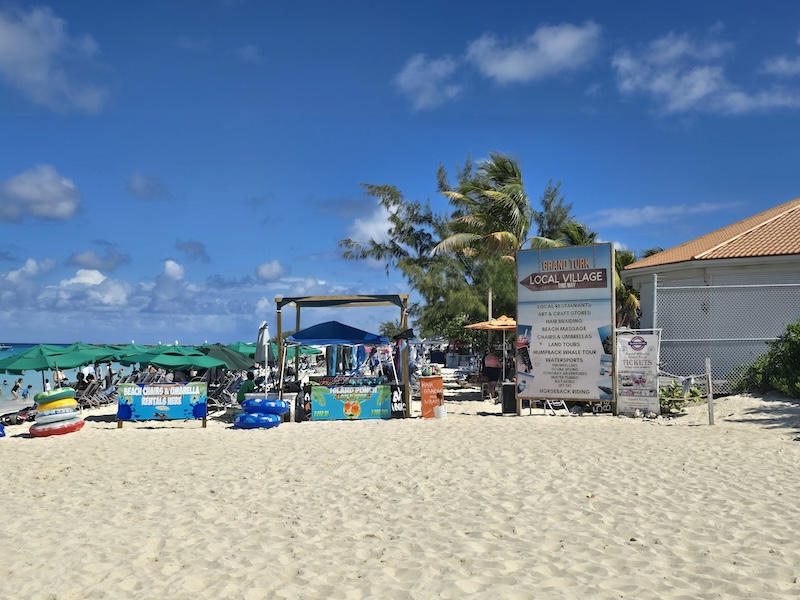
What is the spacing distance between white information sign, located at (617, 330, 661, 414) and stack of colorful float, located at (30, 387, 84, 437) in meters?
11.3

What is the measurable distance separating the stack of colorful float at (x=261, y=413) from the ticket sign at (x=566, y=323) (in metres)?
5.10

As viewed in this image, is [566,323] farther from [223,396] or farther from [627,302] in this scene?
[627,302]

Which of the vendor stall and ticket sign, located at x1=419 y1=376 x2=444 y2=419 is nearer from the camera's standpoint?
ticket sign, located at x1=419 y1=376 x2=444 y2=419

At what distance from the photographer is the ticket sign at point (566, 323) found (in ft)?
44.8

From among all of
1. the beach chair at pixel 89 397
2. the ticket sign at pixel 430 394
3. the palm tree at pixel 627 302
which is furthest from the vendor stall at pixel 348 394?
the palm tree at pixel 627 302

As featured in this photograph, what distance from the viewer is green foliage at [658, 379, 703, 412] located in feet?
44.8

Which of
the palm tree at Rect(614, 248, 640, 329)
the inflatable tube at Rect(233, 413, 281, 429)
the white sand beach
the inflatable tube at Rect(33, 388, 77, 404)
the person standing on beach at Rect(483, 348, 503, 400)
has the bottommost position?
the white sand beach

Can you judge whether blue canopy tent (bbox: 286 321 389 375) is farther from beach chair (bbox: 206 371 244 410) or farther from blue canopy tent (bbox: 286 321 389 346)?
beach chair (bbox: 206 371 244 410)

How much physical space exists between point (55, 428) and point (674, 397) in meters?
12.7

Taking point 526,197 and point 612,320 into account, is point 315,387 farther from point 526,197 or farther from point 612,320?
point 526,197

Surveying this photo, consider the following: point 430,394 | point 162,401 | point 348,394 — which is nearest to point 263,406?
point 348,394

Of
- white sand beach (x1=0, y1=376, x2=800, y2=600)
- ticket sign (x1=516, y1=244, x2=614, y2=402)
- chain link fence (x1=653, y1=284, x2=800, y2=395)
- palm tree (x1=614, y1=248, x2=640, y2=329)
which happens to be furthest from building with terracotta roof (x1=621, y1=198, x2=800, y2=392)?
palm tree (x1=614, y1=248, x2=640, y2=329)

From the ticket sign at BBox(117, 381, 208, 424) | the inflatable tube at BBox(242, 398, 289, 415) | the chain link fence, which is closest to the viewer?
the inflatable tube at BBox(242, 398, 289, 415)

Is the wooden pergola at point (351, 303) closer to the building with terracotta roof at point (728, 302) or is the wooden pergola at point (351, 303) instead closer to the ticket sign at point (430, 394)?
the ticket sign at point (430, 394)
